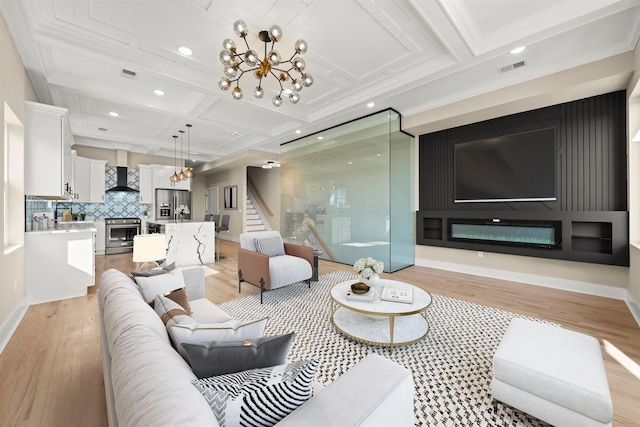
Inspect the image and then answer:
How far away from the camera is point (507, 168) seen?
433 centimetres

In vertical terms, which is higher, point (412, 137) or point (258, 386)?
point (412, 137)

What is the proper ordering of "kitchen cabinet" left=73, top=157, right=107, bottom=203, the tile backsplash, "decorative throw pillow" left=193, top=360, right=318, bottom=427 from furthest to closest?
the tile backsplash, "kitchen cabinet" left=73, top=157, right=107, bottom=203, "decorative throw pillow" left=193, top=360, right=318, bottom=427

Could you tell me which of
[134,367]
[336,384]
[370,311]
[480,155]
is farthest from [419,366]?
[480,155]

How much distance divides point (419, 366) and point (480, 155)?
3.86m

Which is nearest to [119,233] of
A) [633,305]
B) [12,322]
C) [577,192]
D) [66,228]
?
[66,228]

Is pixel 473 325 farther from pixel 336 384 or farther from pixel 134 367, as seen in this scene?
pixel 134 367

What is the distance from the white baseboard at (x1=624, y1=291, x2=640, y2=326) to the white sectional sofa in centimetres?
353

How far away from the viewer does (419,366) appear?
6.75ft

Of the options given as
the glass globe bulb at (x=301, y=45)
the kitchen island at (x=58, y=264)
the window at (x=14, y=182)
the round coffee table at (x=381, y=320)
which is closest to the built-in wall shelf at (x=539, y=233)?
the round coffee table at (x=381, y=320)

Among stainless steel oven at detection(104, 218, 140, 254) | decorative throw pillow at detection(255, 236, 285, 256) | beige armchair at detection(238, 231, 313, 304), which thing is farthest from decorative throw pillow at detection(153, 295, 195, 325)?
stainless steel oven at detection(104, 218, 140, 254)

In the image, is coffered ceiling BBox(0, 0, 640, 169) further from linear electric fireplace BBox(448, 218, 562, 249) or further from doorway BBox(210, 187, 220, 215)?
doorway BBox(210, 187, 220, 215)

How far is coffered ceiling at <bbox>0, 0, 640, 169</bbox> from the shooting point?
2498 millimetres

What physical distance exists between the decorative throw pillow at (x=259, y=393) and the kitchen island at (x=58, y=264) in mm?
4044

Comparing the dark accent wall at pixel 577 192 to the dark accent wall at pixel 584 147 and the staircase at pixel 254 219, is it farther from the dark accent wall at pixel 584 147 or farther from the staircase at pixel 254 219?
the staircase at pixel 254 219
